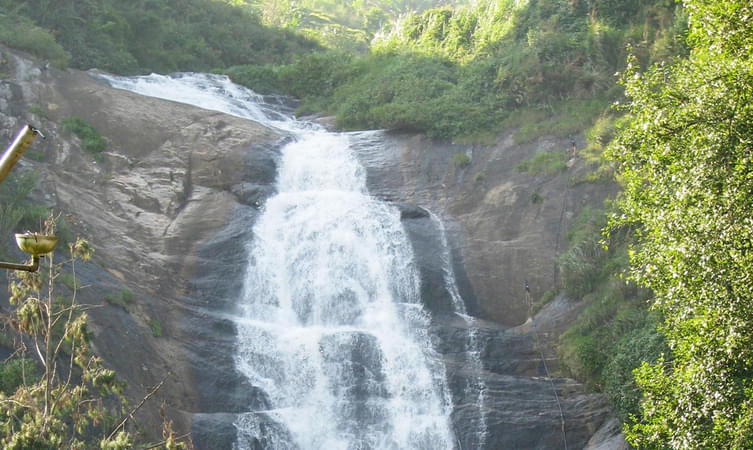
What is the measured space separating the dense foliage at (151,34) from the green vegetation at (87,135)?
3.75 meters

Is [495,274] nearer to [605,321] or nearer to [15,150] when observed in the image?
[605,321]

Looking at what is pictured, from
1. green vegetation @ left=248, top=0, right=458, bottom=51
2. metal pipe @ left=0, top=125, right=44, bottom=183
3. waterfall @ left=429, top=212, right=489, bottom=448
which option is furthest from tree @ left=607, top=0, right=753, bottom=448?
green vegetation @ left=248, top=0, right=458, bottom=51

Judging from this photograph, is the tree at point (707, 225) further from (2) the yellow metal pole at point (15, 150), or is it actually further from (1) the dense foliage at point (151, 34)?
(1) the dense foliage at point (151, 34)

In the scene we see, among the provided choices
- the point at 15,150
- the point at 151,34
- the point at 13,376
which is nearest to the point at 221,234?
the point at 13,376

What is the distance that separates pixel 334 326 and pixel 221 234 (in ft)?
15.6

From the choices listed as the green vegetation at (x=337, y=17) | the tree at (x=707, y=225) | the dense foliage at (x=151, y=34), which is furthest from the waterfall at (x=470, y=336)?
the green vegetation at (x=337, y=17)

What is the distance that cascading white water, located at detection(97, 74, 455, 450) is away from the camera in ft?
64.0

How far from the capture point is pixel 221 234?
24.3m

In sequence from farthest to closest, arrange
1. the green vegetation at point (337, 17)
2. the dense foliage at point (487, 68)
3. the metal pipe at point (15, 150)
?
1. the green vegetation at point (337, 17)
2. the dense foliage at point (487, 68)
3. the metal pipe at point (15, 150)

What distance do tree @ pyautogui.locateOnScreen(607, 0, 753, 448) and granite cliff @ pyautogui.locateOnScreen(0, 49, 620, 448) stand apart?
6.87 meters

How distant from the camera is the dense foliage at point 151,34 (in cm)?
3309

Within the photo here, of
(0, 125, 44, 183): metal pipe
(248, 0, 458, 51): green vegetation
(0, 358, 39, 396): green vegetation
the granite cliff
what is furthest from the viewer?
(248, 0, 458, 51): green vegetation

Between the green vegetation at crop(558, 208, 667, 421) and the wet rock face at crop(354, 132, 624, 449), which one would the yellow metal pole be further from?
the wet rock face at crop(354, 132, 624, 449)

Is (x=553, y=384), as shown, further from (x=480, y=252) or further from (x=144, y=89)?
(x=144, y=89)
